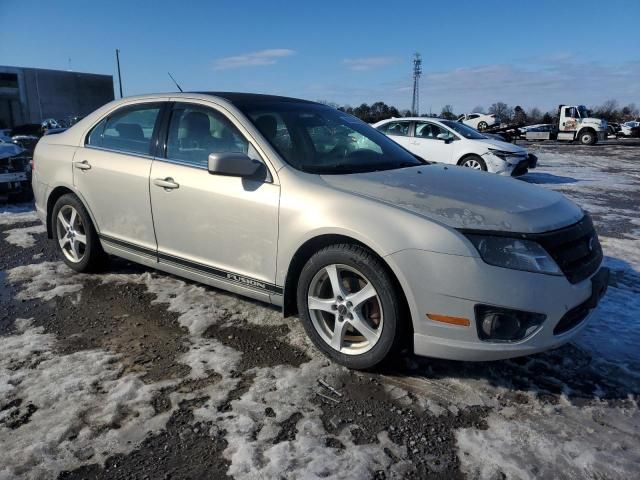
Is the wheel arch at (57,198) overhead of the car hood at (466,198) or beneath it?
beneath

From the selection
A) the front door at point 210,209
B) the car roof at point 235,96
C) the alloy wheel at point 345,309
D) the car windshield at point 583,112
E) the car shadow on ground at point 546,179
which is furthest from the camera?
the car windshield at point 583,112

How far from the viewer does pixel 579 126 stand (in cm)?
3036

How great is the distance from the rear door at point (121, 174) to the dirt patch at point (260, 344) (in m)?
1.00

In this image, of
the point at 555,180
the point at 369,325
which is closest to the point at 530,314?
the point at 369,325

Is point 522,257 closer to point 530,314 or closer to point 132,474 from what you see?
point 530,314

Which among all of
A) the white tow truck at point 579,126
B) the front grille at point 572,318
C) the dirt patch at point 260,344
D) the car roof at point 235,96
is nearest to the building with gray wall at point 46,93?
the white tow truck at point 579,126

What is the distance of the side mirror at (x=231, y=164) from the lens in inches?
127

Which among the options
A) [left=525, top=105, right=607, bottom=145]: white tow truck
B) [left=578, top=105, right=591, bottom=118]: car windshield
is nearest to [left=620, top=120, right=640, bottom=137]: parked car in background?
[left=525, top=105, right=607, bottom=145]: white tow truck

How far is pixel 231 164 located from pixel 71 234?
2.36 metres

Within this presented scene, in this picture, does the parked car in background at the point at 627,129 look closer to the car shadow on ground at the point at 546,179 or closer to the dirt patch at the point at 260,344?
the car shadow on ground at the point at 546,179

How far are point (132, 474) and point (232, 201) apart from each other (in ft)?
5.79

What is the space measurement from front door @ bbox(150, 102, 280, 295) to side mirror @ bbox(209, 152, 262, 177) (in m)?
0.13

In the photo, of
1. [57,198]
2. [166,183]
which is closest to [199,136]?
[166,183]

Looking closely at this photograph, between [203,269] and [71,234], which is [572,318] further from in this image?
[71,234]
